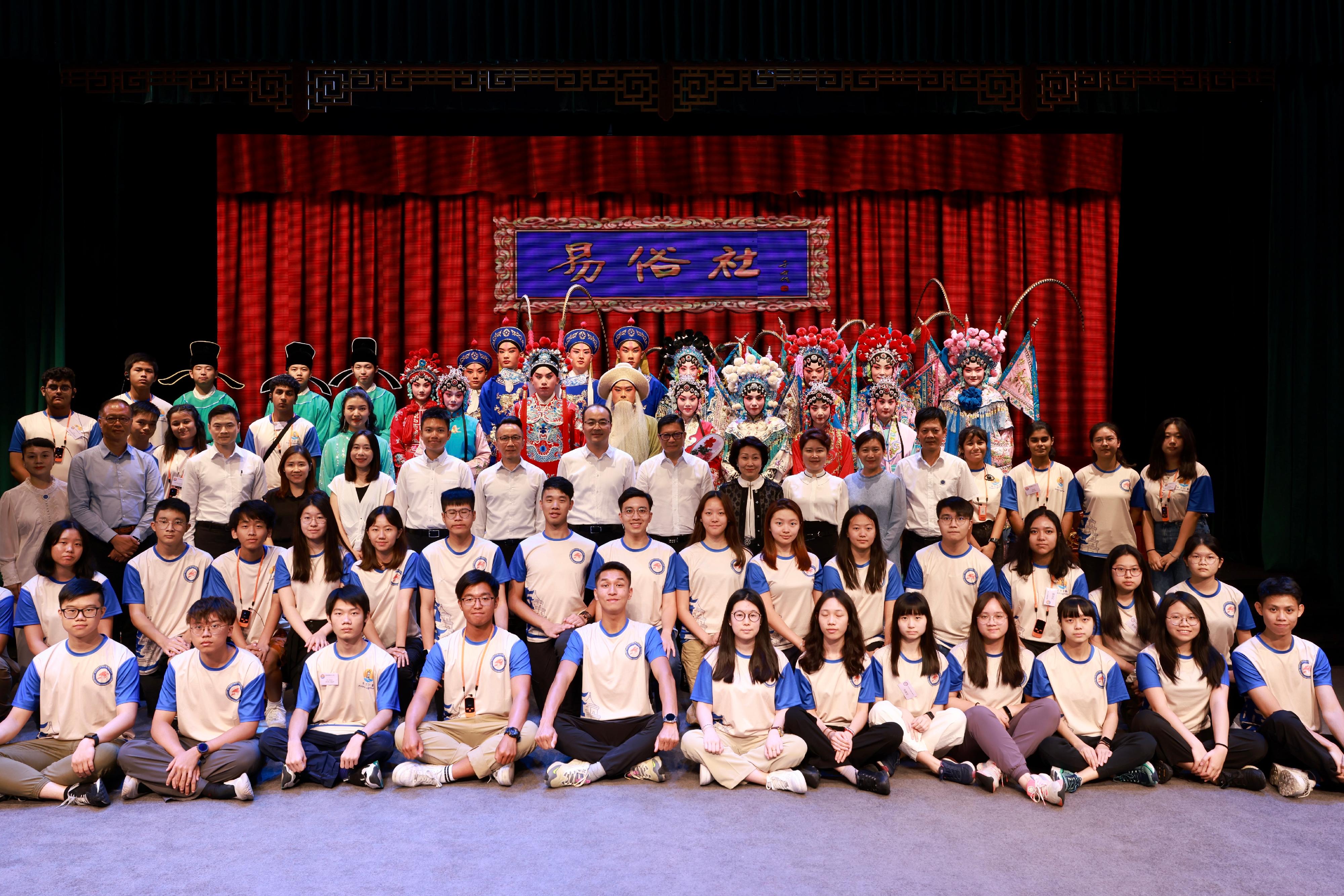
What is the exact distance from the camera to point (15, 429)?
5.67 meters

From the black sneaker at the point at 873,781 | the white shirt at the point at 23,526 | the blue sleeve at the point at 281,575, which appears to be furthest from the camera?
the white shirt at the point at 23,526

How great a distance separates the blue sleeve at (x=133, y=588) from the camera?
4.59m

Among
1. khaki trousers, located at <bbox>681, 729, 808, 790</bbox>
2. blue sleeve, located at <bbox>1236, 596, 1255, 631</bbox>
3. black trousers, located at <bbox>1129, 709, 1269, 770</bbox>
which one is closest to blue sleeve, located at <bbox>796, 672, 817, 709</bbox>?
khaki trousers, located at <bbox>681, 729, 808, 790</bbox>

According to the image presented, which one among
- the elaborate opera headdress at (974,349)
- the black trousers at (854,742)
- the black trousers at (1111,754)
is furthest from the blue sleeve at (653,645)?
the elaborate opera headdress at (974,349)

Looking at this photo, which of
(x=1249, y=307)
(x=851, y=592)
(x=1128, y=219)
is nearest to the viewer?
(x=851, y=592)

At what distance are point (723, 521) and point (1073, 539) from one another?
181 cm

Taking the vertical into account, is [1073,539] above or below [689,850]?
above

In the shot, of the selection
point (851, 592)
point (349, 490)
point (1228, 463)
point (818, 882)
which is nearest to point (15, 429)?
point (349, 490)

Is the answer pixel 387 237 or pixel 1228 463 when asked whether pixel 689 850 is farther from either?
pixel 387 237

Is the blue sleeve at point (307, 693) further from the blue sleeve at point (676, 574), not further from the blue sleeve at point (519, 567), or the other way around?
the blue sleeve at point (676, 574)

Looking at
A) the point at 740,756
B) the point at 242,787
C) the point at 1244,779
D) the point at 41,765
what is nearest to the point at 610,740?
the point at 740,756

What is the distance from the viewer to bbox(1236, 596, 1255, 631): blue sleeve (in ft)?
14.7

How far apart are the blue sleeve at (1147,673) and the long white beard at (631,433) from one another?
2.62 m

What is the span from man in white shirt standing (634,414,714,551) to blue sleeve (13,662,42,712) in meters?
2.54
